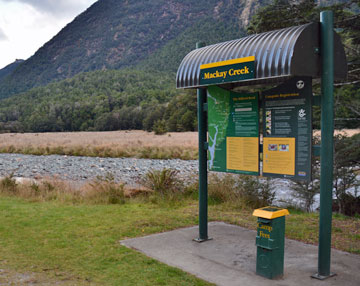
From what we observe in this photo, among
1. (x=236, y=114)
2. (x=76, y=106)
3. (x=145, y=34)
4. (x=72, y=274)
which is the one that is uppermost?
(x=145, y=34)

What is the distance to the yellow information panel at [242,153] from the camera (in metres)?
6.03

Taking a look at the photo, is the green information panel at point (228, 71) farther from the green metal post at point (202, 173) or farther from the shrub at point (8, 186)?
the shrub at point (8, 186)

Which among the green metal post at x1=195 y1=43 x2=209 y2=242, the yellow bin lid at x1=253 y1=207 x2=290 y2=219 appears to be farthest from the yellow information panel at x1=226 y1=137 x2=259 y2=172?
the yellow bin lid at x1=253 y1=207 x2=290 y2=219

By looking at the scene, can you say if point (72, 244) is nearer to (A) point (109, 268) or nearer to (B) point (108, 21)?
(A) point (109, 268)

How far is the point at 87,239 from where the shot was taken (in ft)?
22.7

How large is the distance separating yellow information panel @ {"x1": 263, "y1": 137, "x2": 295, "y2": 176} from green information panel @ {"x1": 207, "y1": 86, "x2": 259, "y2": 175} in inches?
7.4

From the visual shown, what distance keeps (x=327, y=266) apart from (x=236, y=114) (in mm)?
2536

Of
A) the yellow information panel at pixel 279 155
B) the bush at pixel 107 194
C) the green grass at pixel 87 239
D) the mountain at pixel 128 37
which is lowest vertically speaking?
the green grass at pixel 87 239

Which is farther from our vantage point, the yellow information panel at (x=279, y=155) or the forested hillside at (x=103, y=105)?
the forested hillside at (x=103, y=105)

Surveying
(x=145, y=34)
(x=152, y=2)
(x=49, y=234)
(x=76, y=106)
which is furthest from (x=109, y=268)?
(x=152, y=2)

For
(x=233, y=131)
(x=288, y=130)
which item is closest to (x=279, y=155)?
(x=288, y=130)

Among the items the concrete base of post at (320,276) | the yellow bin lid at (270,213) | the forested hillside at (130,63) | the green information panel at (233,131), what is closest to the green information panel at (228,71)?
the green information panel at (233,131)

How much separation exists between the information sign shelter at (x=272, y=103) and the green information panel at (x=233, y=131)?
0.05 ft

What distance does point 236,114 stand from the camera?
632 cm
